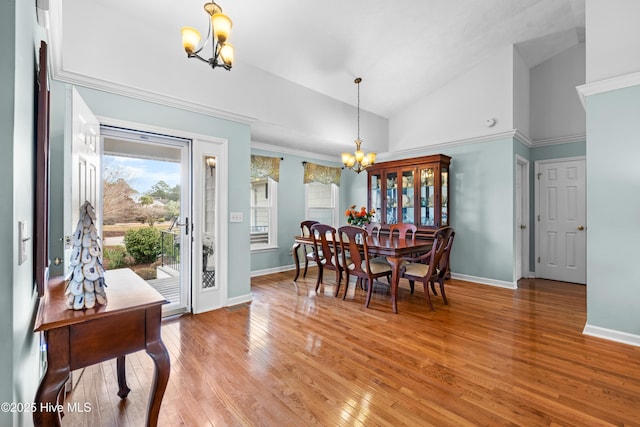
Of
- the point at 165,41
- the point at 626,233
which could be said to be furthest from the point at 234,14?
the point at 626,233

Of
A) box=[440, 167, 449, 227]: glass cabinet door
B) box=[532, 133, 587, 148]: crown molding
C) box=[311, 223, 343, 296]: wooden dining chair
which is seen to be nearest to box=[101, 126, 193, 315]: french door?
box=[311, 223, 343, 296]: wooden dining chair

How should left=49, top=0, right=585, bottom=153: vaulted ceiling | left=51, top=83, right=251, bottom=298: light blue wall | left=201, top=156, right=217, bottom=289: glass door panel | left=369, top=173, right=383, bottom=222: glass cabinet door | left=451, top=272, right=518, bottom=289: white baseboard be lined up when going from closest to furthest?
1. left=51, top=83, right=251, bottom=298: light blue wall
2. left=49, top=0, right=585, bottom=153: vaulted ceiling
3. left=201, top=156, right=217, bottom=289: glass door panel
4. left=451, top=272, right=518, bottom=289: white baseboard
5. left=369, top=173, right=383, bottom=222: glass cabinet door

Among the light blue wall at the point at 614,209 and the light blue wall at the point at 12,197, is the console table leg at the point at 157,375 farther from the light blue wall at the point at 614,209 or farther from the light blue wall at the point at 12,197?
the light blue wall at the point at 614,209

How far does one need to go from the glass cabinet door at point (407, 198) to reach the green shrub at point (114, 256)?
4698 millimetres

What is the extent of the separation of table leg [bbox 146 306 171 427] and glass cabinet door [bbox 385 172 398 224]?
15.1ft

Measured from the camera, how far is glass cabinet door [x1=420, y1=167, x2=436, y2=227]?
4.95 meters

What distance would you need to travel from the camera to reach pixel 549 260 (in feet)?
16.6

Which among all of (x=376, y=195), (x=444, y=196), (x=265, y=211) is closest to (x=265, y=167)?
(x=265, y=211)

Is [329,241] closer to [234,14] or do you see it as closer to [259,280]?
[259,280]

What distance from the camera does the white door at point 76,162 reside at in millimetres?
1832

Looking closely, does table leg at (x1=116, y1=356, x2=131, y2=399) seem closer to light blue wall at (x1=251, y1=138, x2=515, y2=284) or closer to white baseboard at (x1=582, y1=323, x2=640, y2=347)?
light blue wall at (x1=251, y1=138, x2=515, y2=284)

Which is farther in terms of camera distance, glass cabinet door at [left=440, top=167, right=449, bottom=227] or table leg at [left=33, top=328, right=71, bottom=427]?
glass cabinet door at [left=440, top=167, right=449, bottom=227]

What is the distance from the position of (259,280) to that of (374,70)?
3895 millimetres

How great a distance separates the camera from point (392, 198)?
5551 millimetres
